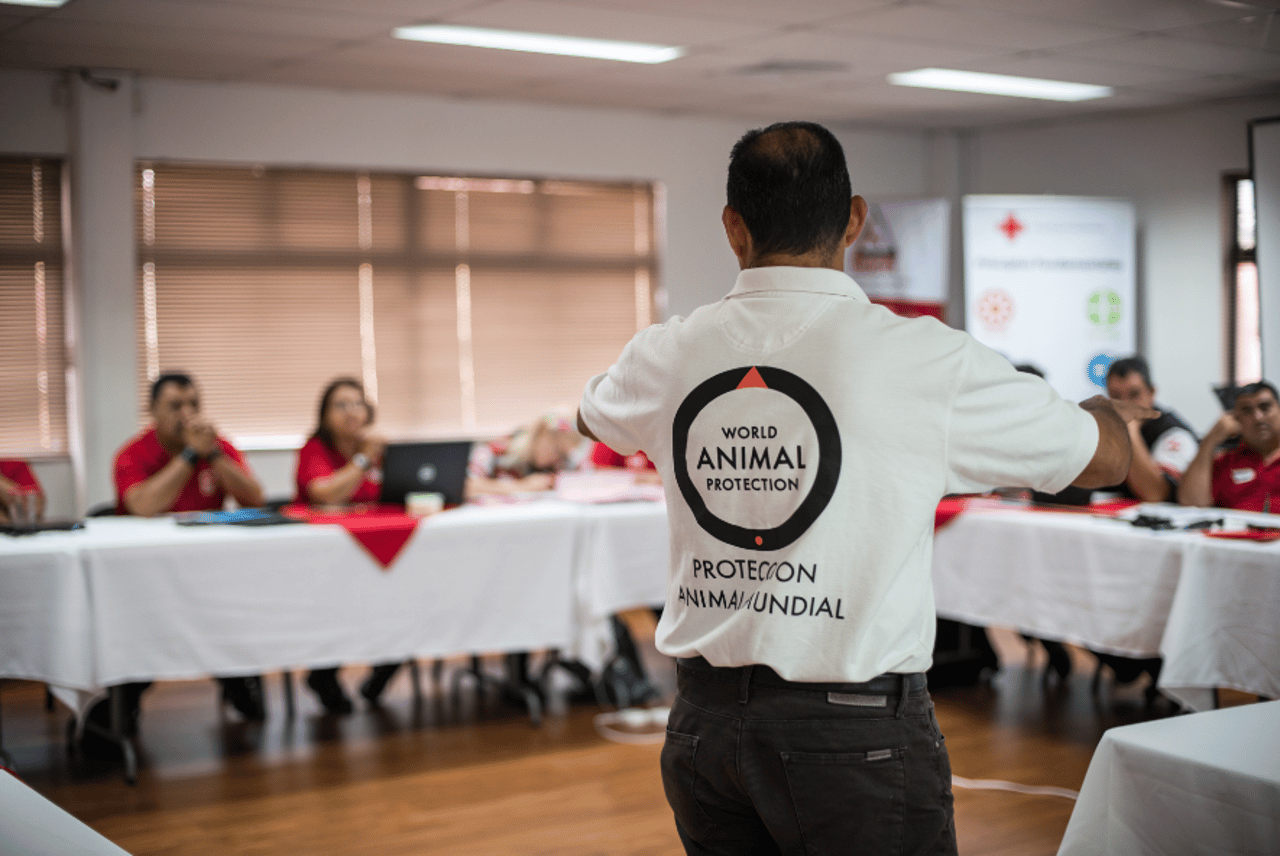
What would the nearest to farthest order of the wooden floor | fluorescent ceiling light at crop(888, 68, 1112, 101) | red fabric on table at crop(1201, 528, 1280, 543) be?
1. the wooden floor
2. red fabric on table at crop(1201, 528, 1280, 543)
3. fluorescent ceiling light at crop(888, 68, 1112, 101)

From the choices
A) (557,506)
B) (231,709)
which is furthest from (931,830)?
(231,709)

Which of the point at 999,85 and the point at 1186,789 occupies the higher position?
the point at 999,85

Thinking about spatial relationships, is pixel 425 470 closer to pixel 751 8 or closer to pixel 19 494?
pixel 19 494

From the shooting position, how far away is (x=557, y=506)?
4051 millimetres

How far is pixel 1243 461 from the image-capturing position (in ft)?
12.8

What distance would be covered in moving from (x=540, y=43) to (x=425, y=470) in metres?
1.88

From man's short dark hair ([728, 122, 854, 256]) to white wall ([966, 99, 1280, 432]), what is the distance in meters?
5.84

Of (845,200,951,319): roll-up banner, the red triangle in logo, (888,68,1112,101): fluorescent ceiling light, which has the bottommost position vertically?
the red triangle in logo

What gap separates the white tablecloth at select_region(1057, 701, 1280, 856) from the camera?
1.38 meters

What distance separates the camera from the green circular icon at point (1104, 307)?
6508mm

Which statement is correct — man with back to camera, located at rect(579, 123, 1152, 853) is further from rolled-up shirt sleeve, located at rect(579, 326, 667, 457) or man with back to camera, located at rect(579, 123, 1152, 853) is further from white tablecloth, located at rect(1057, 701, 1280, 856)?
white tablecloth, located at rect(1057, 701, 1280, 856)

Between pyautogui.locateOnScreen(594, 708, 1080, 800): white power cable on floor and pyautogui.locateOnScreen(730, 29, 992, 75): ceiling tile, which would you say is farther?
pyautogui.locateOnScreen(730, 29, 992, 75): ceiling tile

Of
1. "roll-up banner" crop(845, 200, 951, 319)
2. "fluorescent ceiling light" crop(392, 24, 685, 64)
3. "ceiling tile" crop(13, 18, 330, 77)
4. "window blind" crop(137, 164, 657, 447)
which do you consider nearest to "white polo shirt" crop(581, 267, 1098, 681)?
"fluorescent ceiling light" crop(392, 24, 685, 64)

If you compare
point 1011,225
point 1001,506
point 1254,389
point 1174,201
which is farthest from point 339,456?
point 1174,201
